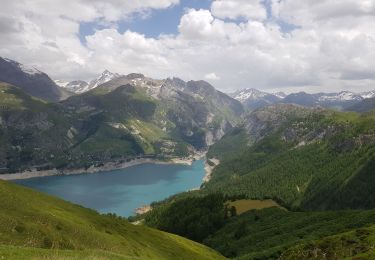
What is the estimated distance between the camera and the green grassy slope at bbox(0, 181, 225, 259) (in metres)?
47.0

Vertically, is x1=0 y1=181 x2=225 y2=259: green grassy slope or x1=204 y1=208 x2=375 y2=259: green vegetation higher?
x1=0 y1=181 x2=225 y2=259: green grassy slope

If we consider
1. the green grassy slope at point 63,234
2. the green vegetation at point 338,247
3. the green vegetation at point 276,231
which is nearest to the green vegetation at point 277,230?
the green vegetation at point 276,231

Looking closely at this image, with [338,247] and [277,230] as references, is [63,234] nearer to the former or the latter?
[338,247]

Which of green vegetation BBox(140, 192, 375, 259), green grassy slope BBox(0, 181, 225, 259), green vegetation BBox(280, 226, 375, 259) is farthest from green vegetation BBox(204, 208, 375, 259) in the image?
green grassy slope BBox(0, 181, 225, 259)

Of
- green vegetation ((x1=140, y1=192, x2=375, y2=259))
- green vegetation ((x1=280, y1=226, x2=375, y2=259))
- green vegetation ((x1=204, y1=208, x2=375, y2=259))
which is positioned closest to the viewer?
green vegetation ((x1=280, y1=226, x2=375, y2=259))

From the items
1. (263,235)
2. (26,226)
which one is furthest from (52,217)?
(263,235)

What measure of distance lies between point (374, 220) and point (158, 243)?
60323mm

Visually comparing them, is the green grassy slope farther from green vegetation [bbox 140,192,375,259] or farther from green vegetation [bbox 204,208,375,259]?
green vegetation [bbox 140,192,375,259]

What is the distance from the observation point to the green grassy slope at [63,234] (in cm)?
4695

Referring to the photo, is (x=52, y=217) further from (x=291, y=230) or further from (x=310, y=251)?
(x=291, y=230)

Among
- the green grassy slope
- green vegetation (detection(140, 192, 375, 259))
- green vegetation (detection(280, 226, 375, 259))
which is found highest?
the green grassy slope

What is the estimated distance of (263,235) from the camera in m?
151

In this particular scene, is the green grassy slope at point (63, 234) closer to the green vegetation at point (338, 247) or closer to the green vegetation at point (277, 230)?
the green vegetation at point (277, 230)

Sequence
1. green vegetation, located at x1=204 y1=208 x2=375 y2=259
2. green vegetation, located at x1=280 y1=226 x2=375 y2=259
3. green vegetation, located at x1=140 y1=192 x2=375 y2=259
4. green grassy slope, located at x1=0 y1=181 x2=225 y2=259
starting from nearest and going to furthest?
green grassy slope, located at x1=0 y1=181 x2=225 y2=259
green vegetation, located at x1=280 y1=226 x2=375 y2=259
green vegetation, located at x1=140 y1=192 x2=375 y2=259
green vegetation, located at x1=204 y1=208 x2=375 y2=259
